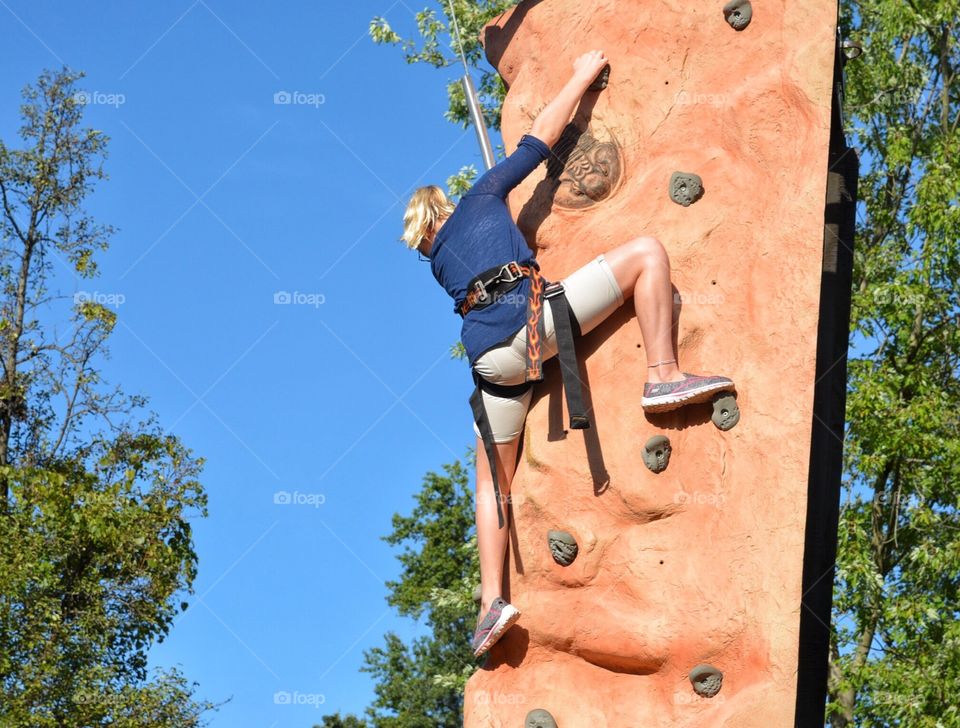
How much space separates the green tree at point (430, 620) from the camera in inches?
977

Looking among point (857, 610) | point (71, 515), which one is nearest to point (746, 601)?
point (857, 610)

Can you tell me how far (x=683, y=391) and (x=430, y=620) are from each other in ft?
63.9

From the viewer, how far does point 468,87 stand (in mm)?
7801

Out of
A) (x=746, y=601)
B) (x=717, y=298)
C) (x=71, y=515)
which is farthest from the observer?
(x=71, y=515)

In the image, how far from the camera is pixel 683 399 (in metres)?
6.21

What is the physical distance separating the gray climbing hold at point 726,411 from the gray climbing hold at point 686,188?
101cm

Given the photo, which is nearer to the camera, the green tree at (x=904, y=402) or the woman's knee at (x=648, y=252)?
the woman's knee at (x=648, y=252)

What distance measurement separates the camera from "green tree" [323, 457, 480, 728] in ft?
81.5

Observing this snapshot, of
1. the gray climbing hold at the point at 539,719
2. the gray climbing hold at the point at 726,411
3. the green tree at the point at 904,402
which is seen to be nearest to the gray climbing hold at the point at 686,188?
the gray climbing hold at the point at 726,411

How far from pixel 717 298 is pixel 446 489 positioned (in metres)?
19.8

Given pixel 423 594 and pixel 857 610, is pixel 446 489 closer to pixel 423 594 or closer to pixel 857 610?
pixel 423 594

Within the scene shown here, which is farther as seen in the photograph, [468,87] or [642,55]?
[468,87]

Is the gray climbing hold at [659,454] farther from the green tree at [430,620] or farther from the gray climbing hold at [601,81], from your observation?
the green tree at [430,620]

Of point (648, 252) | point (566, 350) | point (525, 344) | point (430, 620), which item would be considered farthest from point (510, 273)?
point (430, 620)
